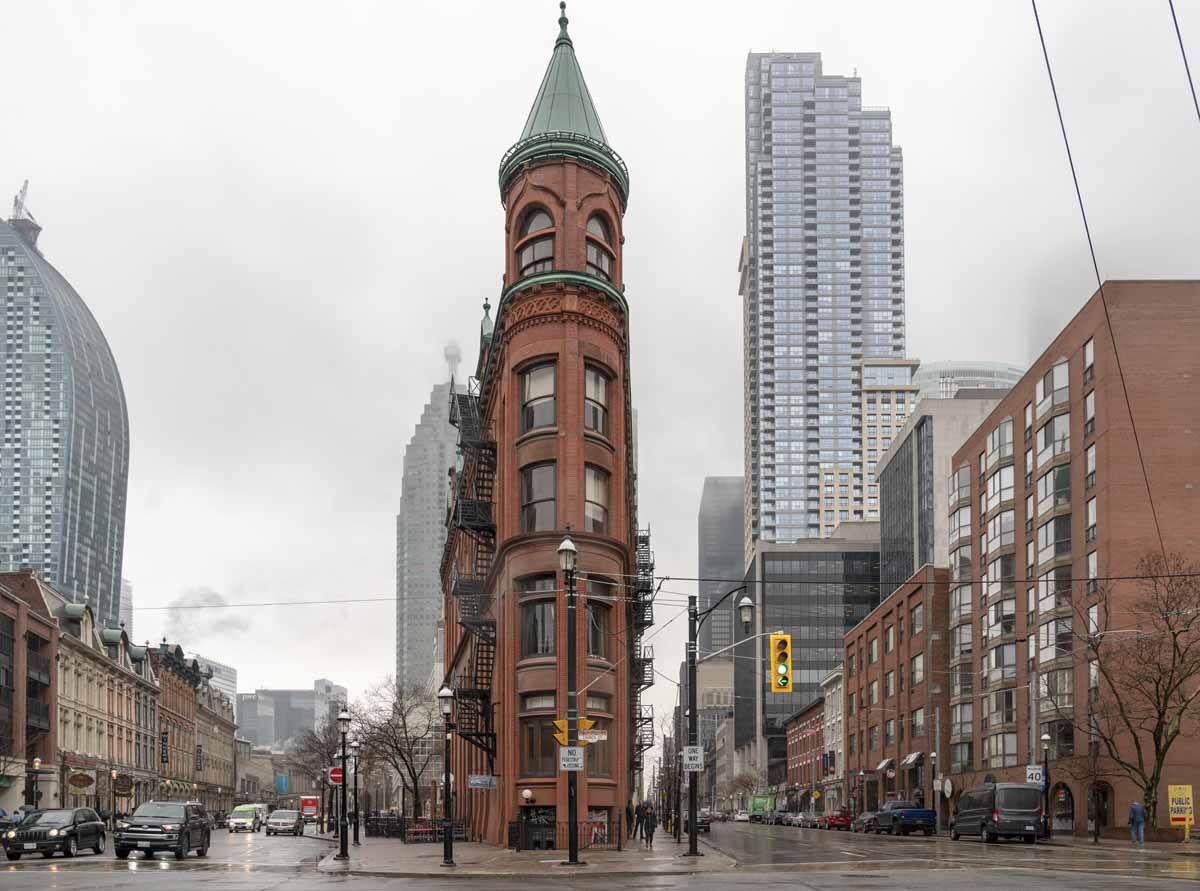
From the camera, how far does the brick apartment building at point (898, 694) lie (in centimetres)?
9512

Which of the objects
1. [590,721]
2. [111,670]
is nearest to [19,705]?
[111,670]

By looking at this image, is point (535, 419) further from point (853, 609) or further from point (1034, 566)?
point (853, 609)

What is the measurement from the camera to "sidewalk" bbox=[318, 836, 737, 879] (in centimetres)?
3089

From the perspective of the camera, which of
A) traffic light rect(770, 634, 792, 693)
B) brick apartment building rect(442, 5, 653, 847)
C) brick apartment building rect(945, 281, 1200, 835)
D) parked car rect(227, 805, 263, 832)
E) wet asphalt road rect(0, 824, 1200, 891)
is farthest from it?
parked car rect(227, 805, 263, 832)

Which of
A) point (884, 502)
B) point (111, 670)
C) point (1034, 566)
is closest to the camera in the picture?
point (1034, 566)

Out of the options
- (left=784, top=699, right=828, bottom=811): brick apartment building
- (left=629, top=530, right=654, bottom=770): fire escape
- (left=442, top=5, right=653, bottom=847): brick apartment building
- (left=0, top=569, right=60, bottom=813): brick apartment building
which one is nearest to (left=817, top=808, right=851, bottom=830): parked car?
(left=629, top=530, right=654, bottom=770): fire escape

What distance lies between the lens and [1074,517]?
71.6m

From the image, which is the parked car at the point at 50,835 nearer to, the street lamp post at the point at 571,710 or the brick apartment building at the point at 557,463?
the brick apartment building at the point at 557,463

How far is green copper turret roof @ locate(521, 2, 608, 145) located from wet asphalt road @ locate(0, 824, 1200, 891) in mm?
23484

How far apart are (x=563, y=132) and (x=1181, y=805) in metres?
37.2

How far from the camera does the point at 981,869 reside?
31.1 m

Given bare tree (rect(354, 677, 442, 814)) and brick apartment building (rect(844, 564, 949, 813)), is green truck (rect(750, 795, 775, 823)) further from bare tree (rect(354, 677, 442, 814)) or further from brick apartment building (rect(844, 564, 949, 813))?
bare tree (rect(354, 677, 442, 814))

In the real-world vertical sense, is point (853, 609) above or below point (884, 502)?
below

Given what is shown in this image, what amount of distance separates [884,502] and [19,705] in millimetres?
110510
